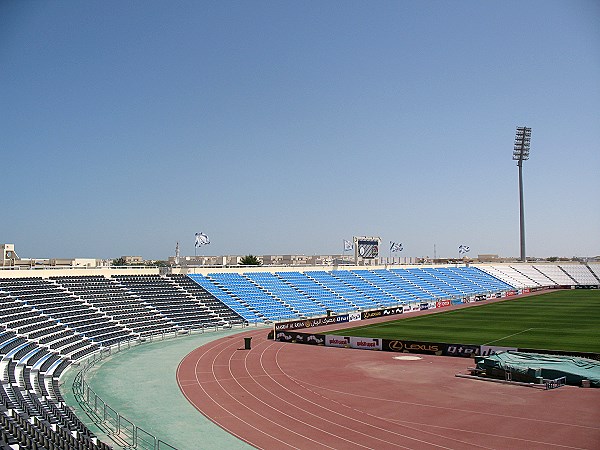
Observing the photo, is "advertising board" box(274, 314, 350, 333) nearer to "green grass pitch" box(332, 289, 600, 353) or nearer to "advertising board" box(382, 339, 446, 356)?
"green grass pitch" box(332, 289, 600, 353)

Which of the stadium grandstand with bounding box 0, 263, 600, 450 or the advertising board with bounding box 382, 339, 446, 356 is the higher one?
the stadium grandstand with bounding box 0, 263, 600, 450

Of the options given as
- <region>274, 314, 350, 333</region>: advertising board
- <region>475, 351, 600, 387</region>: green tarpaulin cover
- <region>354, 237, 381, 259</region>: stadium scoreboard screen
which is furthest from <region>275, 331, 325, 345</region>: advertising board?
<region>354, 237, 381, 259</region>: stadium scoreboard screen

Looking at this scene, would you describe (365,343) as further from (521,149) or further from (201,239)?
(521,149)

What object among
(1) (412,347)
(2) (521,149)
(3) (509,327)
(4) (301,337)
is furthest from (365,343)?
(2) (521,149)

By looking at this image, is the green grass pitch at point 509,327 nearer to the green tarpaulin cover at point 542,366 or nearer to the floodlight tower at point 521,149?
the green tarpaulin cover at point 542,366

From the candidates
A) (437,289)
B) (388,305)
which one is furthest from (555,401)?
(437,289)

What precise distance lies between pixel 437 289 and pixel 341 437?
2776 inches

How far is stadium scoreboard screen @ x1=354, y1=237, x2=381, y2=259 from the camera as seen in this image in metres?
91.2

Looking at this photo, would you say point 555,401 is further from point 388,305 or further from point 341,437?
point 388,305

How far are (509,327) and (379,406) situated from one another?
30.6m

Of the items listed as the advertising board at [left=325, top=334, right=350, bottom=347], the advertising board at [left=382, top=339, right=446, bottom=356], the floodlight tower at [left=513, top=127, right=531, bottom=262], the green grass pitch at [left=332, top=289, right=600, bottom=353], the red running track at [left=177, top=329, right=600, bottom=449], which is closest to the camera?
the red running track at [left=177, top=329, right=600, bottom=449]

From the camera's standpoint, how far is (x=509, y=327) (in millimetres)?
52188

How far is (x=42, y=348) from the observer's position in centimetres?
3472

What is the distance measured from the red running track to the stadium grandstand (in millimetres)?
6719
